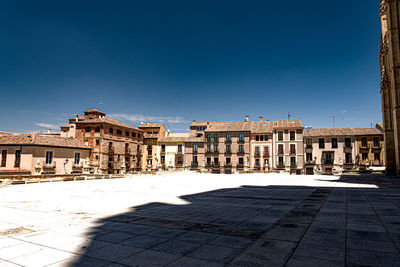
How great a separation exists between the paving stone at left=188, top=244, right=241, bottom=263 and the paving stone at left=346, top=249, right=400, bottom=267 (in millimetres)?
1789

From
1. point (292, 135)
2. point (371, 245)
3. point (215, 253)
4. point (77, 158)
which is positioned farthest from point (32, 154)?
point (292, 135)

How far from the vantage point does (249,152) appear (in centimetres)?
5153

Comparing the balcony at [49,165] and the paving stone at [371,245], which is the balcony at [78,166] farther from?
the paving stone at [371,245]

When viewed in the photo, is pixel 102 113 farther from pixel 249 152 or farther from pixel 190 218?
pixel 190 218

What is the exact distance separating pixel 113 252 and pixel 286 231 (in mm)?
3719

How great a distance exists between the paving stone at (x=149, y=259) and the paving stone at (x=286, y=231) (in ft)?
7.22

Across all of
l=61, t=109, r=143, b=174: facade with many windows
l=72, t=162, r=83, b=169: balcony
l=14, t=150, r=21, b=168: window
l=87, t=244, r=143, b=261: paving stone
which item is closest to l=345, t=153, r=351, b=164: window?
l=61, t=109, r=143, b=174: facade with many windows

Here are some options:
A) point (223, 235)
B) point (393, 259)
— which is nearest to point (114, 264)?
point (223, 235)

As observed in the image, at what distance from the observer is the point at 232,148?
52500 mm

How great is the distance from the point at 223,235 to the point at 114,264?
7.96ft

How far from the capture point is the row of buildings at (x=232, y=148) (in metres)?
46.0

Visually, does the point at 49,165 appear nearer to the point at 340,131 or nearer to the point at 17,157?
the point at 17,157

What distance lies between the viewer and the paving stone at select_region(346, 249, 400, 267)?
3.64 m

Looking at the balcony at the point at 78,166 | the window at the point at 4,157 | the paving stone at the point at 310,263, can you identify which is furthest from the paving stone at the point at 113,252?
the balcony at the point at 78,166
